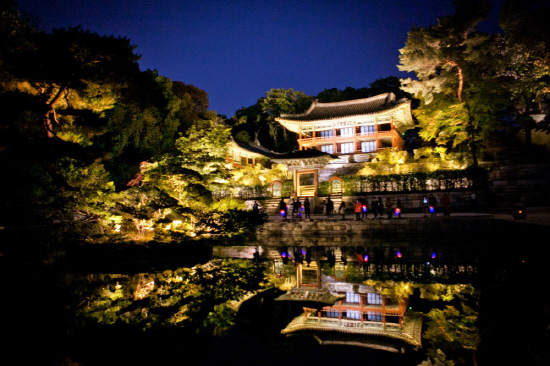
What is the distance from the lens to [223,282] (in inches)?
335

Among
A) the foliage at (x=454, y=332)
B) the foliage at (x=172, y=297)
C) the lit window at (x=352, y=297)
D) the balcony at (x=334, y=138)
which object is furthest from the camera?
the balcony at (x=334, y=138)

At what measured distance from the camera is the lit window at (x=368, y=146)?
109 feet

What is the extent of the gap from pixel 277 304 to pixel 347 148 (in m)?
29.1

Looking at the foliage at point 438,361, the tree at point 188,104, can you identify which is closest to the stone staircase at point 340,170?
the tree at point 188,104

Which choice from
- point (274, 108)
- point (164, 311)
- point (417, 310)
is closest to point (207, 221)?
point (164, 311)

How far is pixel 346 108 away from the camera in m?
34.8

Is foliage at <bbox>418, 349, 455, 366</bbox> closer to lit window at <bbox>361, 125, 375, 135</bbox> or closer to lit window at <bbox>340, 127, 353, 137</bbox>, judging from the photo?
lit window at <bbox>361, 125, 375, 135</bbox>

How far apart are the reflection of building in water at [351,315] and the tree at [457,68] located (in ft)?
56.3

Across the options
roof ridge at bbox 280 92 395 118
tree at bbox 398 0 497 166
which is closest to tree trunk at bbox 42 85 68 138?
tree at bbox 398 0 497 166

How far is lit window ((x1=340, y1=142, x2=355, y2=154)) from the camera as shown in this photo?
111 feet

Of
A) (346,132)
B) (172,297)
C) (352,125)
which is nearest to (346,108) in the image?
(352,125)

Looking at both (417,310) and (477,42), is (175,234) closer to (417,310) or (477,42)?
(417,310)

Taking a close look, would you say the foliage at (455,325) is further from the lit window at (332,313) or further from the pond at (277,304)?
the lit window at (332,313)

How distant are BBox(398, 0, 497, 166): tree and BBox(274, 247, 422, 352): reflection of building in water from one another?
676 inches
